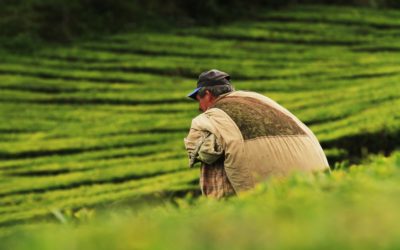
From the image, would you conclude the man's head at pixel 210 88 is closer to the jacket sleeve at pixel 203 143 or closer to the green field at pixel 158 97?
the jacket sleeve at pixel 203 143

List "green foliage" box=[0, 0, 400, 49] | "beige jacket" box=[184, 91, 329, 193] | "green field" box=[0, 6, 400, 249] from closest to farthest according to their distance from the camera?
"beige jacket" box=[184, 91, 329, 193], "green field" box=[0, 6, 400, 249], "green foliage" box=[0, 0, 400, 49]

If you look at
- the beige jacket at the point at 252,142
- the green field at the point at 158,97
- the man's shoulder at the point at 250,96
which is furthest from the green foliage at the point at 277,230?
the green field at the point at 158,97

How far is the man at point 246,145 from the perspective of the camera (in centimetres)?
689

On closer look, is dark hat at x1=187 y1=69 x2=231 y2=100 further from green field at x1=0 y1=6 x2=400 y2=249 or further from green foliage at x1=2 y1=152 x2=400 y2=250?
green field at x1=0 y1=6 x2=400 y2=249

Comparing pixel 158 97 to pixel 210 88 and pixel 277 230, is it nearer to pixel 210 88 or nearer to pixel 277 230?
pixel 210 88

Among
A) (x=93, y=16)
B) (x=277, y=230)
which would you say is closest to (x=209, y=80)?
(x=277, y=230)

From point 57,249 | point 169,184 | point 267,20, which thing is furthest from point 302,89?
point 57,249

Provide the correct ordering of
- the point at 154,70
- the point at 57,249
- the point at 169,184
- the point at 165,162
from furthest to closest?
1. the point at 154,70
2. the point at 165,162
3. the point at 169,184
4. the point at 57,249

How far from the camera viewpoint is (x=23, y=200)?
1603cm

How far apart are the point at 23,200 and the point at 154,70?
12.7 m

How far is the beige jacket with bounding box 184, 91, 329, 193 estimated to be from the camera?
6.88m

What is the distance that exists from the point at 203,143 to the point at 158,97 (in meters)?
18.5

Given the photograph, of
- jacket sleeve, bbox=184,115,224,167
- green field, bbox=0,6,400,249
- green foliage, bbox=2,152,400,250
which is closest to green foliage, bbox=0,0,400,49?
green field, bbox=0,6,400,249

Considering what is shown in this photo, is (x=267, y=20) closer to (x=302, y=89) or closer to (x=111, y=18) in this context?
(x=111, y=18)
